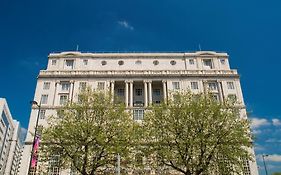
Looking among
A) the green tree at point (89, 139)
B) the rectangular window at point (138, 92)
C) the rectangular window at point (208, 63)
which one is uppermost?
the rectangular window at point (208, 63)

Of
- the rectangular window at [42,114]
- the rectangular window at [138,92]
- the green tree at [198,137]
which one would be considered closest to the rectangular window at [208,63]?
the rectangular window at [138,92]

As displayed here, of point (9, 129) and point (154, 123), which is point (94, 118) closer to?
point (154, 123)

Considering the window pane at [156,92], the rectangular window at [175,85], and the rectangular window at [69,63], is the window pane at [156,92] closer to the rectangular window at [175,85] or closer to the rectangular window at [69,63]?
the rectangular window at [175,85]

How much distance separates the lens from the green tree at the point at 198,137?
3388 cm

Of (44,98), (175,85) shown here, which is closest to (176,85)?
(175,85)

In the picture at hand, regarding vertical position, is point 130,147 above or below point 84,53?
below

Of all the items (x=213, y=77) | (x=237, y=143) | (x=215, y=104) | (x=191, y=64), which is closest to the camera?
(x=237, y=143)

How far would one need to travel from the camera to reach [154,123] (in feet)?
125

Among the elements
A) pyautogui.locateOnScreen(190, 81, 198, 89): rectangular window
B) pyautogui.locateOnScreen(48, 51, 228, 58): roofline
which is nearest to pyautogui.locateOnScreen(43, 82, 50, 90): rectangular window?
pyautogui.locateOnScreen(48, 51, 228, 58): roofline

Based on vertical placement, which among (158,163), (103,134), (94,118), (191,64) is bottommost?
(158,163)

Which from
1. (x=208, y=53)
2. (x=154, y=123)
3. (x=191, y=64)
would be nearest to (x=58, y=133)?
(x=154, y=123)

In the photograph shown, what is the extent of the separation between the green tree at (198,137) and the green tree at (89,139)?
12.6ft

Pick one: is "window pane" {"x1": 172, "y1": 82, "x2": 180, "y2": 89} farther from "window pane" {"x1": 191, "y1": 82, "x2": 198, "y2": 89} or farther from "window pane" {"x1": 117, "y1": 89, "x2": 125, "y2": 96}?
"window pane" {"x1": 117, "y1": 89, "x2": 125, "y2": 96}

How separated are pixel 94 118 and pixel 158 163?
1112 cm
